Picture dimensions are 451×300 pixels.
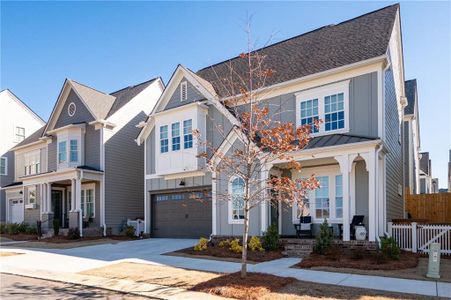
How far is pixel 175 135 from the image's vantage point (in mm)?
19484

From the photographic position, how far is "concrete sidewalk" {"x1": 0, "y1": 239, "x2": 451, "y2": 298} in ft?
29.1

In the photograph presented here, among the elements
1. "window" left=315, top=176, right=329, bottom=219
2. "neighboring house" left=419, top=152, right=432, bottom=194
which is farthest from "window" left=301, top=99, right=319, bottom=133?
"neighboring house" left=419, top=152, right=432, bottom=194

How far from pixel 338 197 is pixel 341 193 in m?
0.20

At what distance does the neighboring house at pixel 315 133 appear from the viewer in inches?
553

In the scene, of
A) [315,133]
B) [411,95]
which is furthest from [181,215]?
[411,95]

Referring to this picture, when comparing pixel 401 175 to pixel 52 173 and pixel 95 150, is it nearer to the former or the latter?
pixel 95 150

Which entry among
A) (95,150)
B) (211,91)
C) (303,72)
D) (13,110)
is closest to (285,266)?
(303,72)

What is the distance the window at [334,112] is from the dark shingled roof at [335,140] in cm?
50

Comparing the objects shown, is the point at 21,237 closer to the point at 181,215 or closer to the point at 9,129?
the point at 181,215

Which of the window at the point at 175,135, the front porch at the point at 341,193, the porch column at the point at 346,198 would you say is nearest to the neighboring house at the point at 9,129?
the window at the point at 175,135

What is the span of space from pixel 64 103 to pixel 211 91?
12073 millimetres

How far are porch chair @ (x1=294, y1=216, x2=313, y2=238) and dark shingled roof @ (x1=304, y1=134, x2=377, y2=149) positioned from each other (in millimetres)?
3049

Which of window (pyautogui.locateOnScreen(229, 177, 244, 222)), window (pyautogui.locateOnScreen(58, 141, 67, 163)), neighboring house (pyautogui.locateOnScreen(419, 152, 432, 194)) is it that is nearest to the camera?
window (pyautogui.locateOnScreen(229, 177, 244, 222))

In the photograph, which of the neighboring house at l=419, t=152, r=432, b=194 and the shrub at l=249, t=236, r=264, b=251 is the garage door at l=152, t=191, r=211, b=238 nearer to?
the shrub at l=249, t=236, r=264, b=251
